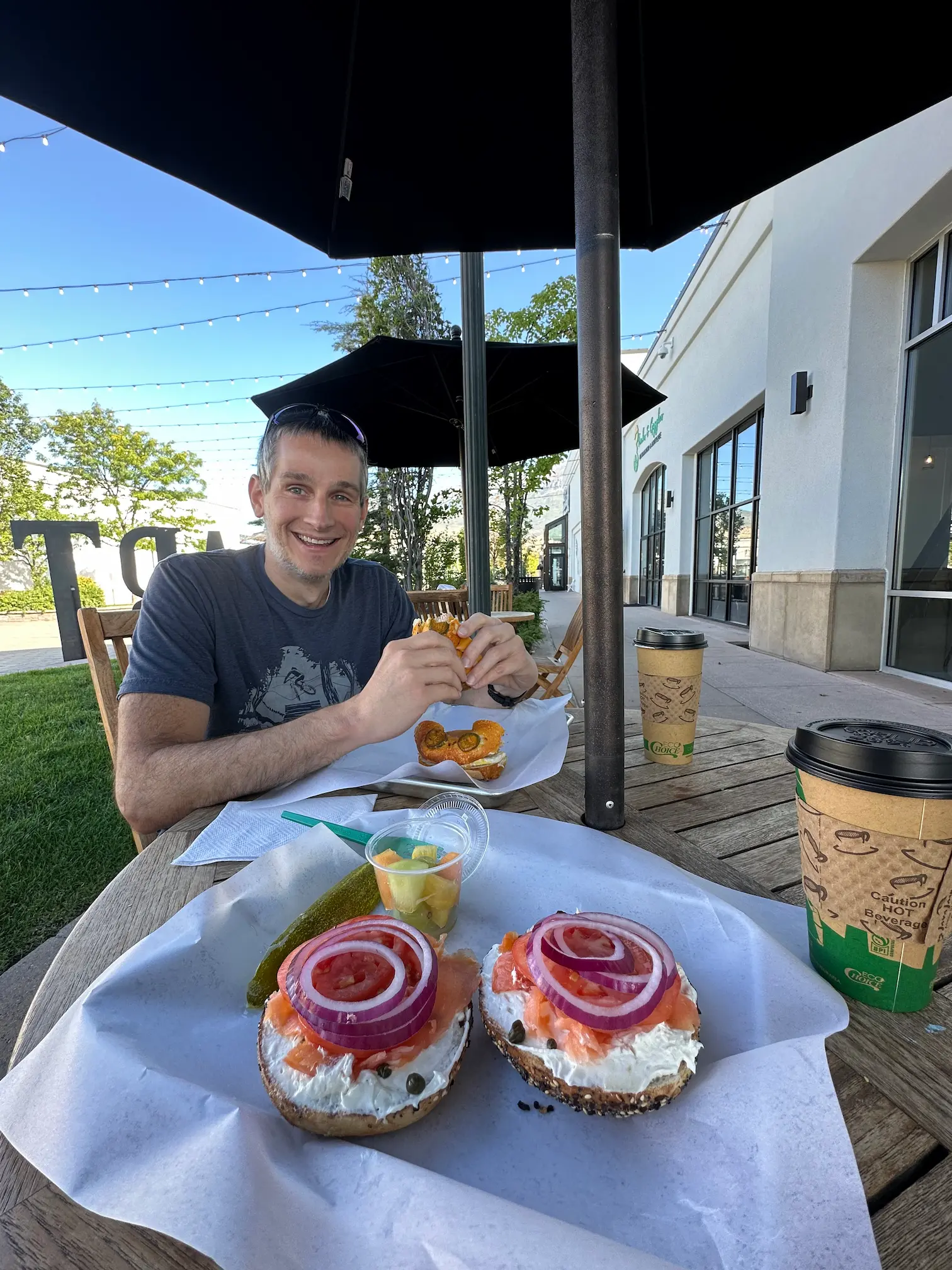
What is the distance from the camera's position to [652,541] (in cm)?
1559

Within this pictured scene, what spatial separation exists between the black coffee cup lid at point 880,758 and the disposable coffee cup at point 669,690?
24.5 inches

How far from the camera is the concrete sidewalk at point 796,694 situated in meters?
3.83

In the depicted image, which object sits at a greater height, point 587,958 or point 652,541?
point 652,541

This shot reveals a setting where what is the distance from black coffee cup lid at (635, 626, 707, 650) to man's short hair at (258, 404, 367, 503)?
1.19m

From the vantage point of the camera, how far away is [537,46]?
170cm

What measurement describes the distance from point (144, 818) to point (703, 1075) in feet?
3.92

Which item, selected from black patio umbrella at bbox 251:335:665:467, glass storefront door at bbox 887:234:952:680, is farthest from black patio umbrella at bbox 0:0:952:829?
glass storefront door at bbox 887:234:952:680

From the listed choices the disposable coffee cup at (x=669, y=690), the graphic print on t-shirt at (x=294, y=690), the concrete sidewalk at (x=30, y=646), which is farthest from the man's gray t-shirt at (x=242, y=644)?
the concrete sidewalk at (x=30, y=646)

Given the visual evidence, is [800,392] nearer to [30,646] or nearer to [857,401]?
[857,401]

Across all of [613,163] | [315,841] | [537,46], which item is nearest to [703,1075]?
[315,841]

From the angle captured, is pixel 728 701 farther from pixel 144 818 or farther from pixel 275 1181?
pixel 275 1181

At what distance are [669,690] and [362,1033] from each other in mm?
1056

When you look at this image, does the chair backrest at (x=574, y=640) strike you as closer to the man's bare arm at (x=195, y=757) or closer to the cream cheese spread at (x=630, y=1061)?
the man's bare arm at (x=195, y=757)

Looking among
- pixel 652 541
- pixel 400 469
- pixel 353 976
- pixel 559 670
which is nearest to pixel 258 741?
pixel 353 976
